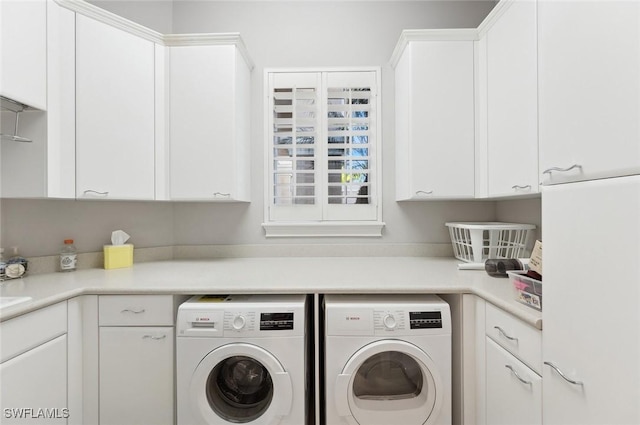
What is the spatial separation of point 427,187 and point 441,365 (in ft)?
3.43

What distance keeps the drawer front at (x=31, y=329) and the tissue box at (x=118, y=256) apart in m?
0.57

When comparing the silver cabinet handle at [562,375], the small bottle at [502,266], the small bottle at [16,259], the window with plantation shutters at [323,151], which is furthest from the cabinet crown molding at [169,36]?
the silver cabinet handle at [562,375]

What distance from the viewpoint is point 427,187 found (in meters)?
2.00

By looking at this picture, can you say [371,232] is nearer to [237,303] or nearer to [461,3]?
[237,303]

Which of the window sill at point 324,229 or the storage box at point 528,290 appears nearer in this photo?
the storage box at point 528,290

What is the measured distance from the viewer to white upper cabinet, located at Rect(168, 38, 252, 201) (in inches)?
77.7

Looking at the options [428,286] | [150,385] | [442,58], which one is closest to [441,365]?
[428,286]

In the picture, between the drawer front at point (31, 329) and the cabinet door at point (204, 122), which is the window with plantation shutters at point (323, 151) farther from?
the drawer front at point (31, 329)

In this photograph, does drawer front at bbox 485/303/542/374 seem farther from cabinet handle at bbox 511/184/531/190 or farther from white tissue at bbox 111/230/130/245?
white tissue at bbox 111/230/130/245

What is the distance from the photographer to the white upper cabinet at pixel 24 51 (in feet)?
4.55

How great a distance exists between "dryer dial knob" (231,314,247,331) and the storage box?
3.90 feet

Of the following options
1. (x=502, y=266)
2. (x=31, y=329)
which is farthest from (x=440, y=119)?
(x=31, y=329)

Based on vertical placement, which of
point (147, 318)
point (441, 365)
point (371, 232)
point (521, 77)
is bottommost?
point (441, 365)

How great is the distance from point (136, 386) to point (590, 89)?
6.96ft
